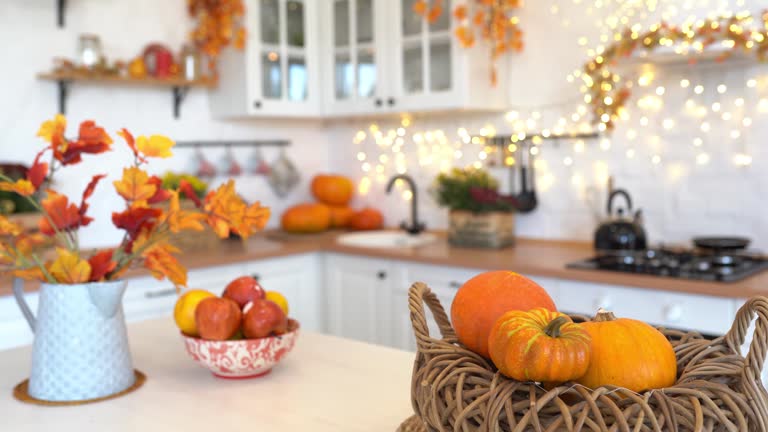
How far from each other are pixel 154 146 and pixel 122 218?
0.41ft

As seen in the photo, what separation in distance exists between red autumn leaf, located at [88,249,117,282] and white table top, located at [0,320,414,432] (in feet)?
0.66

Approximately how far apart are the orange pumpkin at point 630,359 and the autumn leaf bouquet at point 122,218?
2.07 feet

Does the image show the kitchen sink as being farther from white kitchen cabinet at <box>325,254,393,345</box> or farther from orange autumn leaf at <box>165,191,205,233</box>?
orange autumn leaf at <box>165,191,205,233</box>

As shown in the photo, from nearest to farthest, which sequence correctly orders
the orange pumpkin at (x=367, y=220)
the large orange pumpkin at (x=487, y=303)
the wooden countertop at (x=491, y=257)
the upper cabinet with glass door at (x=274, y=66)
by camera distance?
the large orange pumpkin at (x=487, y=303) < the wooden countertop at (x=491, y=257) < the upper cabinet with glass door at (x=274, y=66) < the orange pumpkin at (x=367, y=220)

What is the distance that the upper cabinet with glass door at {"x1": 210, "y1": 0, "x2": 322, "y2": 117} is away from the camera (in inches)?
138

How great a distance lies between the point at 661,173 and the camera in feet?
9.88

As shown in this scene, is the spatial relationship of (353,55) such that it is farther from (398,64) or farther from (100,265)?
(100,265)

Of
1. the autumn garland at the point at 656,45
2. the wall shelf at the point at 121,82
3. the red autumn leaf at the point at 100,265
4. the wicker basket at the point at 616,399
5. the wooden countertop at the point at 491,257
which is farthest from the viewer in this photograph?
the wall shelf at the point at 121,82

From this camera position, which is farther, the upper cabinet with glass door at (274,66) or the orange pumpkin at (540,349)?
the upper cabinet with glass door at (274,66)

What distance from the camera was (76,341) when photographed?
4.09 ft

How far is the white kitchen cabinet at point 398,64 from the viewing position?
3250 mm

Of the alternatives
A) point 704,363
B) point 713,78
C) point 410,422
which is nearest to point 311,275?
point 713,78

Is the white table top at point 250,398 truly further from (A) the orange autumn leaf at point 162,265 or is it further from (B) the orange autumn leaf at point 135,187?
(B) the orange autumn leaf at point 135,187

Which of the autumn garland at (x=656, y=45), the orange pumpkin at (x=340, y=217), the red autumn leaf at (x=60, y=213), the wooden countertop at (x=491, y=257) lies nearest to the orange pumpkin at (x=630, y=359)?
the red autumn leaf at (x=60, y=213)
